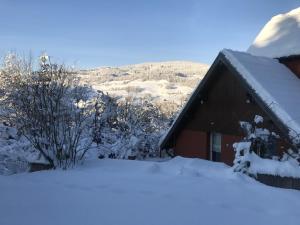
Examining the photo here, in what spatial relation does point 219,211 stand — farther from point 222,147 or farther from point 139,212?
Answer: point 222,147

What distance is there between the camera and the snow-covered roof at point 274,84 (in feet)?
43.8

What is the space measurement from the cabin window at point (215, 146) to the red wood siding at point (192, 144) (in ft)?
0.92

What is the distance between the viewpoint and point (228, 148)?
17219 mm

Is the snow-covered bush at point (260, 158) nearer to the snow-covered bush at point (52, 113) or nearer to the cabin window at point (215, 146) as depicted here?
the snow-covered bush at point (52, 113)

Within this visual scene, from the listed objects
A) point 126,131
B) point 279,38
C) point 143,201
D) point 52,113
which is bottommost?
point 143,201

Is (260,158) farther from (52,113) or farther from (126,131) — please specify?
(126,131)

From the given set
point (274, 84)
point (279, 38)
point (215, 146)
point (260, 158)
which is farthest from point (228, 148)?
point (260, 158)

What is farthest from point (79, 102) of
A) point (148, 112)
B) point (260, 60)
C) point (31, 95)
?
point (148, 112)

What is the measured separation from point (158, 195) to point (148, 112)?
2540 centimetres

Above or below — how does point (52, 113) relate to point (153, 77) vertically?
below

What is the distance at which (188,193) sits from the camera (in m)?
7.63

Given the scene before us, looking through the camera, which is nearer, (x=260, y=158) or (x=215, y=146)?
(x=260, y=158)

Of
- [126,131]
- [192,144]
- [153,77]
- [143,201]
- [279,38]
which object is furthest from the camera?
[153,77]

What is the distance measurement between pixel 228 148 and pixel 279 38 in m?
5.17
